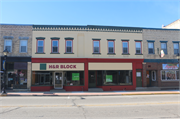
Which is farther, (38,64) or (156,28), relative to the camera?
(156,28)

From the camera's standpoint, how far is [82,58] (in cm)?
1772

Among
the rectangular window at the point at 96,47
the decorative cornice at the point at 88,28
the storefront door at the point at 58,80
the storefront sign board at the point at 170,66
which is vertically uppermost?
the decorative cornice at the point at 88,28

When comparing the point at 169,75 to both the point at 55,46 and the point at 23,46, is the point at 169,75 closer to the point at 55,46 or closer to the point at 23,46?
the point at 55,46

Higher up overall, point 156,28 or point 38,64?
point 156,28

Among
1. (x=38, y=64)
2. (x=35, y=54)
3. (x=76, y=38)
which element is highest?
(x=76, y=38)

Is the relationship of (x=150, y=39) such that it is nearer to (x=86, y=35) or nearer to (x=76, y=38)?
(x=86, y=35)

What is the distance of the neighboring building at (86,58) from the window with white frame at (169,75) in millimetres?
3116

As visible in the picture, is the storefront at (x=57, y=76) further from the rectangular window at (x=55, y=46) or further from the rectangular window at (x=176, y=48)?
the rectangular window at (x=176, y=48)

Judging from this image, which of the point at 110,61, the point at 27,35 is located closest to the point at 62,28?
the point at 27,35

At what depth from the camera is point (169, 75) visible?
63.5ft

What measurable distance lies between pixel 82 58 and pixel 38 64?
530cm

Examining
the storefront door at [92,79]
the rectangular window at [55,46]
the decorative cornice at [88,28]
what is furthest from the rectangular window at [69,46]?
the storefront door at [92,79]

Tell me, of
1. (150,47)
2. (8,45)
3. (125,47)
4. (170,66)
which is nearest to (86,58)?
(125,47)

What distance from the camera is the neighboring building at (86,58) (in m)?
17.6
